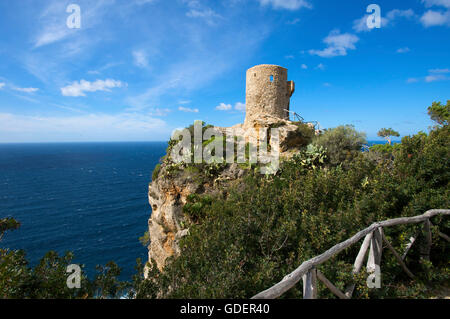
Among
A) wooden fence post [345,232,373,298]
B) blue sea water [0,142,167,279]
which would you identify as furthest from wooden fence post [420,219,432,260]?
blue sea water [0,142,167,279]

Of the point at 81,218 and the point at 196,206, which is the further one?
the point at 81,218

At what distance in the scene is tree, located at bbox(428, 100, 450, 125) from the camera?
54.0 ft

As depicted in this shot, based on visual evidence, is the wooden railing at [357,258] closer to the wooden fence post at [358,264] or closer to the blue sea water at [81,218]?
the wooden fence post at [358,264]

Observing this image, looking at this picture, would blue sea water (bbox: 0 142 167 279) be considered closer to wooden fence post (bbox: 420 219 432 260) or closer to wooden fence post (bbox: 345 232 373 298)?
wooden fence post (bbox: 345 232 373 298)

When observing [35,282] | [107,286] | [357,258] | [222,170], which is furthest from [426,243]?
[222,170]

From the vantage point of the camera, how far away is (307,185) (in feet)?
24.2

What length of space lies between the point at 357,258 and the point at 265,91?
15357mm

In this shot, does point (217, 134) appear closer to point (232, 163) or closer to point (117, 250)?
point (232, 163)

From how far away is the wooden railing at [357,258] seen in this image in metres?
2.85

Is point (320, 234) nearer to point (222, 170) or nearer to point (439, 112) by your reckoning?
point (222, 170)

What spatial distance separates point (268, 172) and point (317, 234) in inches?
254

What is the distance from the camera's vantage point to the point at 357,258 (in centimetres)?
401

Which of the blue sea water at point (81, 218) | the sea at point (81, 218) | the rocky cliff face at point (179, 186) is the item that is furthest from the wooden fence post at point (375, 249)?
the blue sea water at point (81, 218)

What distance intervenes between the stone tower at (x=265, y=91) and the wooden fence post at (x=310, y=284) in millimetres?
14719
